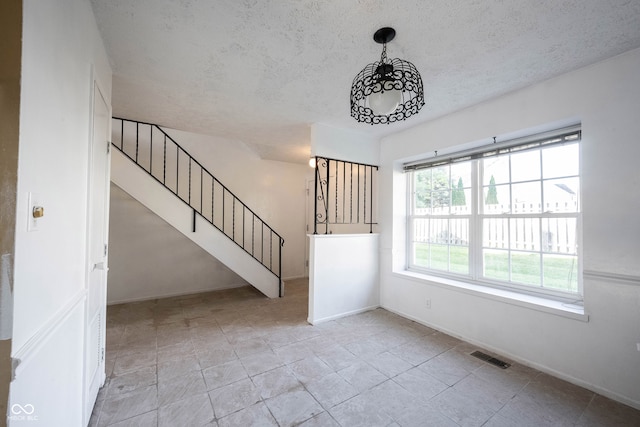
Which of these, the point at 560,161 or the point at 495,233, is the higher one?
the point at 560,161

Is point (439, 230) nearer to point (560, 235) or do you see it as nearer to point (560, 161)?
point (560, 235)

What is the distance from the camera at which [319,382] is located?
6.87 feet

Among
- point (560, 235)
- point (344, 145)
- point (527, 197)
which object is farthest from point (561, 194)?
point (344, 145)

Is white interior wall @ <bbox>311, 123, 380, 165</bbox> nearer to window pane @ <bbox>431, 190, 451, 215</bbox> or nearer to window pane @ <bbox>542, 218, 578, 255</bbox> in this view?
window pane @ <bbox>431, 190, 451, 215</bbox>

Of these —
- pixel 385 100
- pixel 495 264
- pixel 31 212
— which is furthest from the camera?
pixel 495 264

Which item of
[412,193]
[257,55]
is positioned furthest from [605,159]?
[257,55]

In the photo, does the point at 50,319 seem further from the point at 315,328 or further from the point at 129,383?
the point at 315,328

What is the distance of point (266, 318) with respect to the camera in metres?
3.46

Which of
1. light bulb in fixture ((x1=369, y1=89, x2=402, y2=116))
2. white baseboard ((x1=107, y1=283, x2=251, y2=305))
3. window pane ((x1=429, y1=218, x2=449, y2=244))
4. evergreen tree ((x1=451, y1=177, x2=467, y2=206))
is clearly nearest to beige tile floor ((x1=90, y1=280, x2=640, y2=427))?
white baseboard ((x1=107, y1=283, x2=251, y2=305))

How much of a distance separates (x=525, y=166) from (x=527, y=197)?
321mm

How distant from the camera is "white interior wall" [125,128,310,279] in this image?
4754 millimetres

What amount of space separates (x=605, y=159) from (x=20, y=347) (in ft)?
11.5

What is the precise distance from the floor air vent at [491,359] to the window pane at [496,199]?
1.48 metres

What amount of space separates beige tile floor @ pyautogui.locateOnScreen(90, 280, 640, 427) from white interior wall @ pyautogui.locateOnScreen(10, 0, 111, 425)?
0.69 meters
